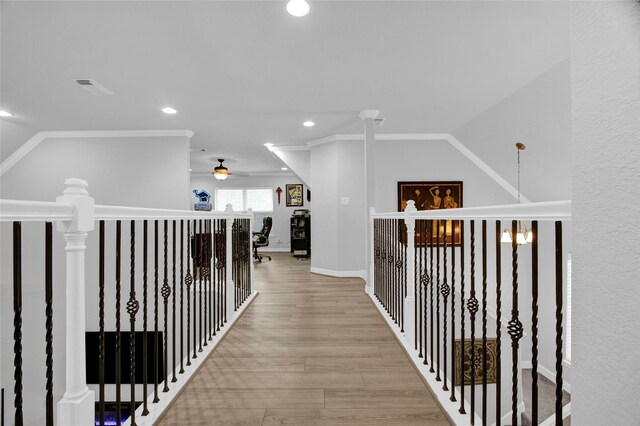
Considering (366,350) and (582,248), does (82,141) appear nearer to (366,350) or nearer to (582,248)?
(366,350)

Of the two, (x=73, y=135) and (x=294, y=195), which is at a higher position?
(x=73, y=135)

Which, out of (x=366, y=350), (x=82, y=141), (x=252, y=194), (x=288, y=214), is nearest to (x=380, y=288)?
(x=366, y=350)

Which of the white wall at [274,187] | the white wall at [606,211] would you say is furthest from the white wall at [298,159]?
the white wall at [606,211]

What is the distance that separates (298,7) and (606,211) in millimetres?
2261

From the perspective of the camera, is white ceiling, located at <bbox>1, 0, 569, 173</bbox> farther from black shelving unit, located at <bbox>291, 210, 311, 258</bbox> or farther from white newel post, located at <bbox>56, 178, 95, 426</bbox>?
black shelving unit, located at <bbox>291, 210, 311, 258</bbox>

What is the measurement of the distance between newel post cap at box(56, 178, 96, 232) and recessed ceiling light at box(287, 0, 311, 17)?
1809mm

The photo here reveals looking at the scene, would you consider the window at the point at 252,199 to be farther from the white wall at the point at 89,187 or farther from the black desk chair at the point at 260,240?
the white wall at the point at 89,187

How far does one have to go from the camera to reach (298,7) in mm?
2154

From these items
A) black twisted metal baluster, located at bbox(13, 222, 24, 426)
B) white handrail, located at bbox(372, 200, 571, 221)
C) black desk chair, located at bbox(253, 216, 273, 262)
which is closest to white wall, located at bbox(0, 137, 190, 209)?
black desk chair, located at bbox(253, 216, 273, 262)

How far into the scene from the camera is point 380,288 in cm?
356

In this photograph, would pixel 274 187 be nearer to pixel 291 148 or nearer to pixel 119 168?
pixel 291 148

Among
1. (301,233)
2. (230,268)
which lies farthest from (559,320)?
(301,233)

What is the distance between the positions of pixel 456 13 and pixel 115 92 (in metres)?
3.63

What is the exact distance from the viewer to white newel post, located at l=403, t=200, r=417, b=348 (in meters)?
2.36
